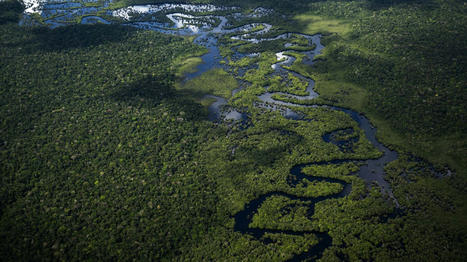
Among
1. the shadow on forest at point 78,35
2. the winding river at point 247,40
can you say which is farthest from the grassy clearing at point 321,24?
the shadow on forest at point 78,35

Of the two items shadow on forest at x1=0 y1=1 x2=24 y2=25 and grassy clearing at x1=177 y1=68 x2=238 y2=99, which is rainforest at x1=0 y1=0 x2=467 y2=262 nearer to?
grassy clearing at x1=177 y1=68 x2=238 y2=99

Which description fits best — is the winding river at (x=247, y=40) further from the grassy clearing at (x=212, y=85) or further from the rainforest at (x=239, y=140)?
the grassy clearing at (x=212, y=85)

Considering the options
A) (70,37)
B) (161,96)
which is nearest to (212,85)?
(161,96)

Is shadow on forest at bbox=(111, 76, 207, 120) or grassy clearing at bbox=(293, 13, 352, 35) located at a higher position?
grassy clearing at bbox=(293, 13, 352, 35)

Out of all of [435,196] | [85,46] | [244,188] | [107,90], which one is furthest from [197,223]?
[85,46]

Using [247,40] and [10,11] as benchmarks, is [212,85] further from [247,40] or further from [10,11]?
[10,11]

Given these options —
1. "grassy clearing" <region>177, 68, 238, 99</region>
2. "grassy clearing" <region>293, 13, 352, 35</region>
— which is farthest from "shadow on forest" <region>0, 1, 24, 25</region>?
"grassy clearing" <region>293, 13, 352, 35</region>
